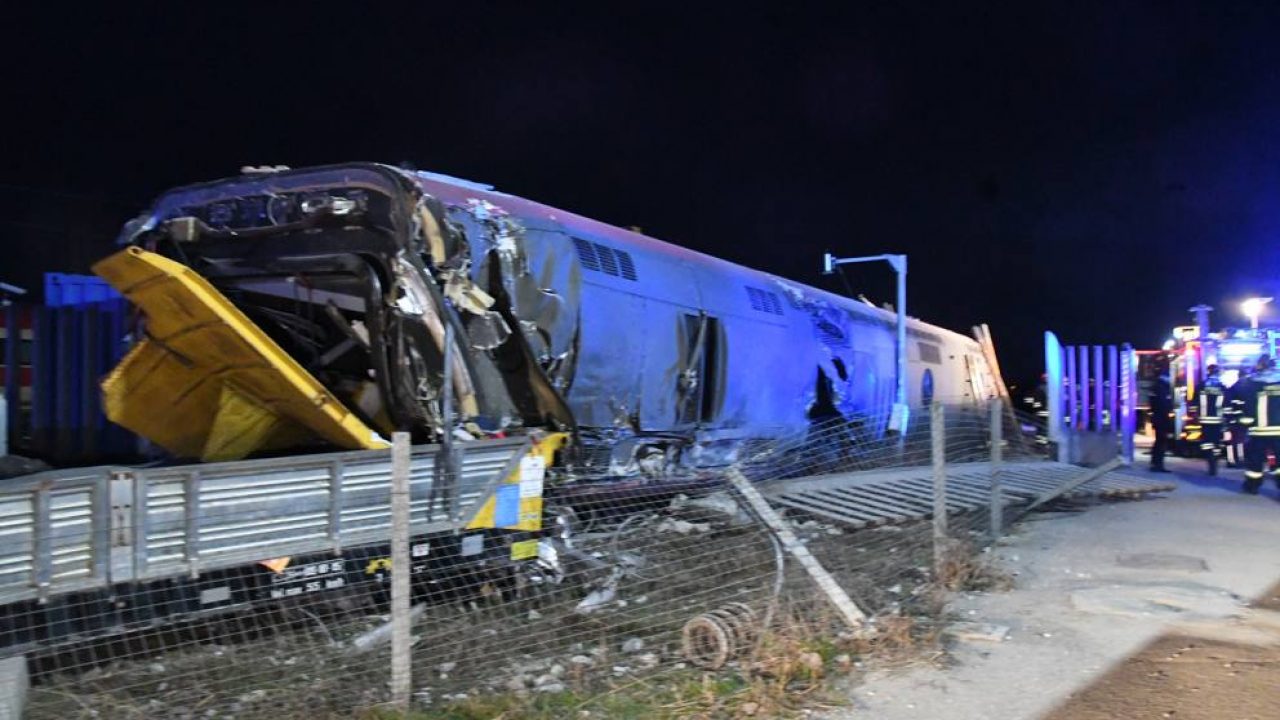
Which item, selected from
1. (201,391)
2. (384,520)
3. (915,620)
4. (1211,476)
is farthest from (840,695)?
(1211,476)

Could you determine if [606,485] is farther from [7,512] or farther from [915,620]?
[7,512]

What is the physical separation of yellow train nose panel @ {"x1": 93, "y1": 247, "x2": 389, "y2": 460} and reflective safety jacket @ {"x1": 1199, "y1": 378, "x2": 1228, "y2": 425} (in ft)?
48.2

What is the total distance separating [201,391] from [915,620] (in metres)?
5.18

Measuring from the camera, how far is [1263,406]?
11.8m

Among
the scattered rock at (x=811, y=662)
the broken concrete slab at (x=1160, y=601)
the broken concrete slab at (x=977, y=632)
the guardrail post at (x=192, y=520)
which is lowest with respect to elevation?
the broken concrete slab at (x=977, y=632)

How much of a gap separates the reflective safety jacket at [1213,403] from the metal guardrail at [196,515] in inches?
572

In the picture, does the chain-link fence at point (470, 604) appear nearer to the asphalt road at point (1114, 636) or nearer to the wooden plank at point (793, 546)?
the wooden plank at point (793, 546)

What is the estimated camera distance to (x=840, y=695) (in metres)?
4.62

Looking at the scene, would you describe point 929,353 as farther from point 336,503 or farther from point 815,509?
point 336,503

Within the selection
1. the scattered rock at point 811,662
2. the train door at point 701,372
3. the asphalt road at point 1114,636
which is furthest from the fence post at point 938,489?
the train door at point 701,372

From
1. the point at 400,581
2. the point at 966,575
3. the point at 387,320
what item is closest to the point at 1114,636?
the point at 966,575

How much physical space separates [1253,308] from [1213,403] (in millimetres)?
4244

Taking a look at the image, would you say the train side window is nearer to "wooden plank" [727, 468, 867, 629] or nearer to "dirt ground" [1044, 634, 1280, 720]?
"dirt ground" [1044, 634, 1280, 720]

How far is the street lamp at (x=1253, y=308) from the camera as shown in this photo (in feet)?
59.2
